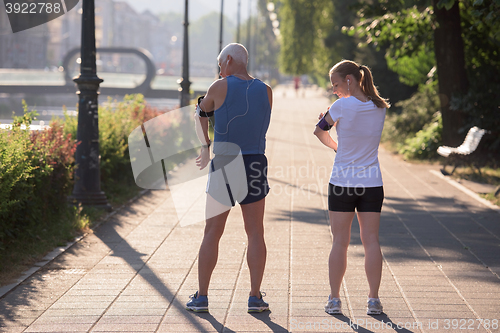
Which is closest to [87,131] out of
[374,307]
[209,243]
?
[209,243]

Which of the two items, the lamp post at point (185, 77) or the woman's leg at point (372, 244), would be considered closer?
the woman's leg at point (372, 244)

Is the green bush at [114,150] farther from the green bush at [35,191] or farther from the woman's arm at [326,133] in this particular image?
the woman's arm at [326,133]

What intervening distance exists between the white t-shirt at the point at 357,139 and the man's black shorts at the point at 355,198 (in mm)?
36

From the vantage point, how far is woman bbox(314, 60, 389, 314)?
4164 millimetres

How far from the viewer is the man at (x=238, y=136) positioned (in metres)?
4.12

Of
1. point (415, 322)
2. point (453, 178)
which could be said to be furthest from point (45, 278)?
point (453, 178)

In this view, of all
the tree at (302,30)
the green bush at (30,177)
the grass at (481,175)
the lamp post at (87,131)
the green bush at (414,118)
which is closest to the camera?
the green bush at (30,177)

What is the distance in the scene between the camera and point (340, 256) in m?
4.34

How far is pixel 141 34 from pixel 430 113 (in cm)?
13590

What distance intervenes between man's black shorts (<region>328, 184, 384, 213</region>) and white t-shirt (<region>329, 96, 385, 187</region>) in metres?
0.04

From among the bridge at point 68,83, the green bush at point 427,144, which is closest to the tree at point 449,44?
the green bush at point 427,144

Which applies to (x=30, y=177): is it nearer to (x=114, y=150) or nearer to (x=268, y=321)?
(x=268, y=321)

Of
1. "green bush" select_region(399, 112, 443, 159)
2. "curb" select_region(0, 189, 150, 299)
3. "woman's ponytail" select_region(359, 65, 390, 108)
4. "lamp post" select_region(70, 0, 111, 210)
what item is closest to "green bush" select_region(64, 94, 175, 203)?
"lamp post" select_region(70, 0, 111, 210)

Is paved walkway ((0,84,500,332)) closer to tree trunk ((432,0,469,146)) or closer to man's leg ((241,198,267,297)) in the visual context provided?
man's leg ((241,198,267,297))
